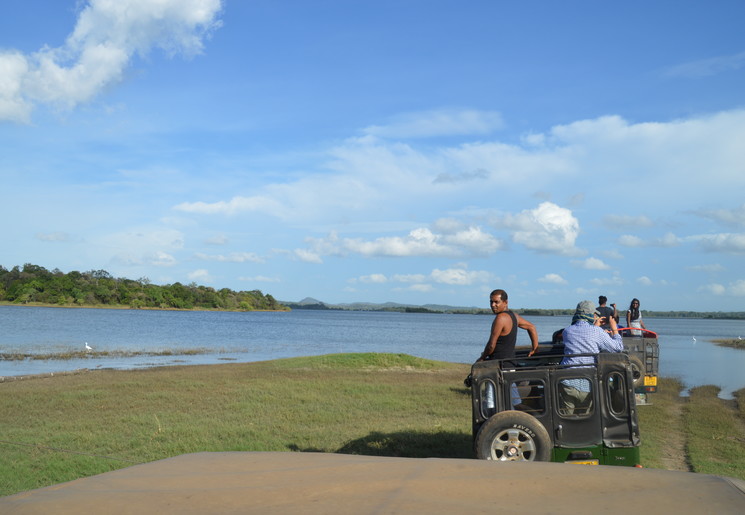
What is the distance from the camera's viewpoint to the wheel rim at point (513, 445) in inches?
260

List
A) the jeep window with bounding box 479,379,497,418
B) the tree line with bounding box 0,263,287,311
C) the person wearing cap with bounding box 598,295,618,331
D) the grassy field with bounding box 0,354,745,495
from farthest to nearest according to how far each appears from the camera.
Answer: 1. the tree line with bounding box 0,263,287,311
2. the person wearing cap with bounding box 598,295,618,331
3. the grassy field with bounding box 0,354,745,495
4. the jeep window with bounding box 479,379,497,418

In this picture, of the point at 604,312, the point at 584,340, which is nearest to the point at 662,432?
the point at 604,312

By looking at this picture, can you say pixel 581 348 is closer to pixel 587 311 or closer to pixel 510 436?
pixel 587 311

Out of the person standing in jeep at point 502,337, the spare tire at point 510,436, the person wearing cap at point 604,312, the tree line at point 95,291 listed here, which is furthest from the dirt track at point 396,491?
the tree line at point 95,291

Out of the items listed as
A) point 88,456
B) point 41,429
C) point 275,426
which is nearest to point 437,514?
point 88,456

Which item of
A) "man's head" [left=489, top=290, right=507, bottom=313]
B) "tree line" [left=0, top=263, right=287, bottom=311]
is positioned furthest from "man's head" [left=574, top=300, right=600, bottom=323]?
"tree line" [left=0, top=263, right=287, bottom=311]

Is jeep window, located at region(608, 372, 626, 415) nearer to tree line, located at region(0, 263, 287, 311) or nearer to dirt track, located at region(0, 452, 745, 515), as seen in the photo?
dirt track, located at region(0, 452, 745, 515)

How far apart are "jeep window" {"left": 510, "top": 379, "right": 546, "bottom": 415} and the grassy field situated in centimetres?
244

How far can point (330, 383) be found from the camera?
18.4 meters

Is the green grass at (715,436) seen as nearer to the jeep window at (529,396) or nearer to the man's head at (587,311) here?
the man's head at (587,311)

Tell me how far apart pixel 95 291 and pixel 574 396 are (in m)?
124

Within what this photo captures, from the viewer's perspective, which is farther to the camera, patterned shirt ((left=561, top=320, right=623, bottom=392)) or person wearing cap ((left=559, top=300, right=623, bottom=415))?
patterned shirt ((left=561, top=320, right=623, bottom=392))

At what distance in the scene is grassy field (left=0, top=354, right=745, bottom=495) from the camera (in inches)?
356

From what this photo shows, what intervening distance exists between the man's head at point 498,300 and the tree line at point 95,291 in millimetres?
117623
